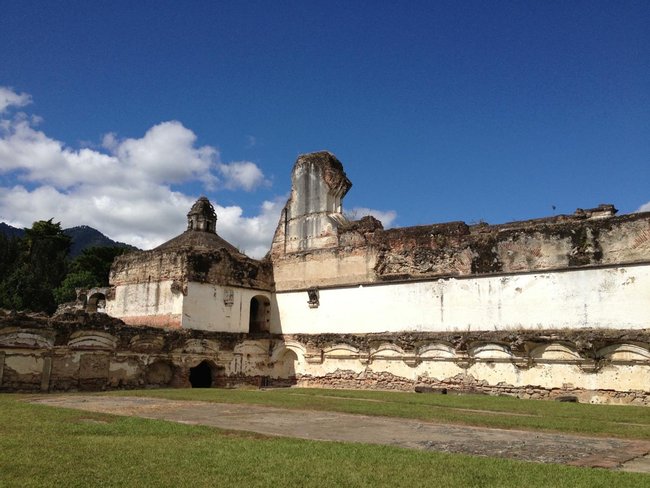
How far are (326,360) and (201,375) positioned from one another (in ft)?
14.7

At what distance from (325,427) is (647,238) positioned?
447 inches

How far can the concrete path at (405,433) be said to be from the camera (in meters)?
6.13

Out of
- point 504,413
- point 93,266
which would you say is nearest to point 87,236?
point 93,266

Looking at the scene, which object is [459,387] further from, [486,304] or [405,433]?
[405,433]

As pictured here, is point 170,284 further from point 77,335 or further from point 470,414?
point 470,414

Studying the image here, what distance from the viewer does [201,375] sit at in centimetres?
Result: 2072

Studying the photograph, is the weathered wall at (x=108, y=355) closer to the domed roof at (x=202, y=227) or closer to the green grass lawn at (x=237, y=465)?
the domed roof at (x=202, y=227)

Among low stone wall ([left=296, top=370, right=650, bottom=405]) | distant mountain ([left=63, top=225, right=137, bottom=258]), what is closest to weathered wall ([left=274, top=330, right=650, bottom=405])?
low stone wall ([left=296, top=370, right=650, bottom=405])

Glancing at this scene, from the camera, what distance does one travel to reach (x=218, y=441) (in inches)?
256

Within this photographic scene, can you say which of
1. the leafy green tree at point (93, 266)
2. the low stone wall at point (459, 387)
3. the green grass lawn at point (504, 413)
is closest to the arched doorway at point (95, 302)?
the low stone wall at point (459, 387)

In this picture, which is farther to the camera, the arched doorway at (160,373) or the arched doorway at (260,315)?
the arched doorway at (260,315)

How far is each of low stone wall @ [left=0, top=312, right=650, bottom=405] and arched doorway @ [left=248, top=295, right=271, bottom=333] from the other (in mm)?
919

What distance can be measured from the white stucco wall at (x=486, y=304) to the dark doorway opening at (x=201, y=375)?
3.11 meters

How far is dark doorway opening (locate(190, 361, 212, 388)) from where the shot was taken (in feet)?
67.3
